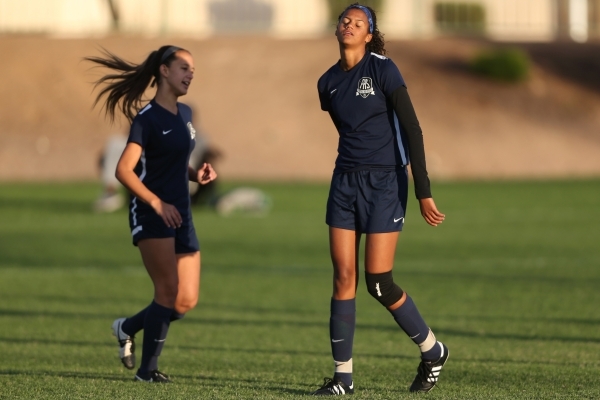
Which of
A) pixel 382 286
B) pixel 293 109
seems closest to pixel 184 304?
pixel 382 286

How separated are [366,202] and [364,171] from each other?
7.1 inches

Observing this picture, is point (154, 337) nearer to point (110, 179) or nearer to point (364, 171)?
point (364, 171)

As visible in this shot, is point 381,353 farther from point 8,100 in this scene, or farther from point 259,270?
point 8,100

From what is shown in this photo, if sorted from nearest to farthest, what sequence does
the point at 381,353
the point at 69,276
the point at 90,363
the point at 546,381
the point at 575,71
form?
the point at 546,381, the point at 90,363, the point at 381,353, the point at 69,276, the point at 575,71

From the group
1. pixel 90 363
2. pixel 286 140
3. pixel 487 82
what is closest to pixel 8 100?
pixel 286 140

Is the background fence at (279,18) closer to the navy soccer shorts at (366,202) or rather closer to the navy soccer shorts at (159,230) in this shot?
the navy soccer shorts at (159,230)

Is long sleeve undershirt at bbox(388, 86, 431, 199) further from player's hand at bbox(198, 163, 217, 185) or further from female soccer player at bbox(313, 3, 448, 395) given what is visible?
player's hand at bbox(198, 163, 217, 185)

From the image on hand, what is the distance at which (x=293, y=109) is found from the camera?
39.6 metres

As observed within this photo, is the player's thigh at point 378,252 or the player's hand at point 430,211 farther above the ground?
the player's hand at point 430,211

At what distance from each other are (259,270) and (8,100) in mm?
26342

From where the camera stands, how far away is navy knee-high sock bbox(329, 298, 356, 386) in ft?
22.0

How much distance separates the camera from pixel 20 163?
117ft

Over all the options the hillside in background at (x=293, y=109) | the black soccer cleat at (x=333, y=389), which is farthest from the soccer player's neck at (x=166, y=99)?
the hillside in background at (x=293, y=109)

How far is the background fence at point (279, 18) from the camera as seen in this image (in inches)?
1729
